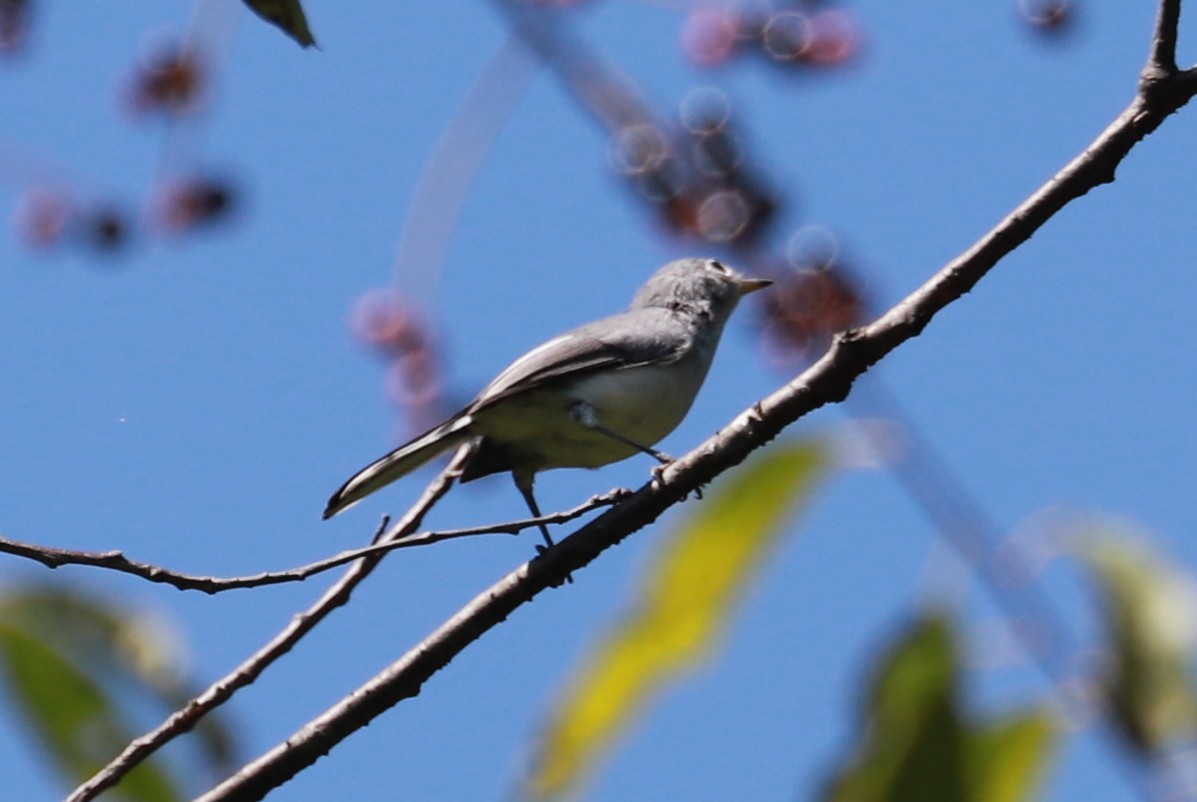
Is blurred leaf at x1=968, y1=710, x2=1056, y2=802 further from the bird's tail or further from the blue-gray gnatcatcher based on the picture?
the blue-gray gnatcatcher

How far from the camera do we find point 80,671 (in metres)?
1.75

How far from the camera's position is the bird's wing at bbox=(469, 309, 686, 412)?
4.41m

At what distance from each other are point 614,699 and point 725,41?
2670 mm

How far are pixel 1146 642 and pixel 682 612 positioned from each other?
0.40 meters

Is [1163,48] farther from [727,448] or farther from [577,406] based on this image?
[577,406]

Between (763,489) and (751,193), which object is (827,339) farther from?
(763,489)

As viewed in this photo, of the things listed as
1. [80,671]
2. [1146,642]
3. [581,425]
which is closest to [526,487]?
[581,425]

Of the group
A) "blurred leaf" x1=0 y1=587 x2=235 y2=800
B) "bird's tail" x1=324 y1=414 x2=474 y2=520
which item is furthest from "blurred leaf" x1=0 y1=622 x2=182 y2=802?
"bird's tail" x1=324 y1=414 x2=474 y2=520

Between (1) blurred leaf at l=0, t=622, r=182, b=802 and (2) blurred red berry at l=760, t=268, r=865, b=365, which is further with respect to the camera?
(2) blurred red berry at l=760, t=268, r=865, b=365

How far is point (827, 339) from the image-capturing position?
2.87 meters

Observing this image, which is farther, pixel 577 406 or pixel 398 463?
pixel 577 406

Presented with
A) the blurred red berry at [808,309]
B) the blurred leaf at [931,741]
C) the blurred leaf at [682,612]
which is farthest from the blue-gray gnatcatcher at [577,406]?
the blurred leaf at [931,741]

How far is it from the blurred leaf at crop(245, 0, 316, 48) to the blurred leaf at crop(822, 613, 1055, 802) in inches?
43.9

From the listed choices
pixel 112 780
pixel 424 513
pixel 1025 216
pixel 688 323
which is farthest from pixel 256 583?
pixel 688 323
